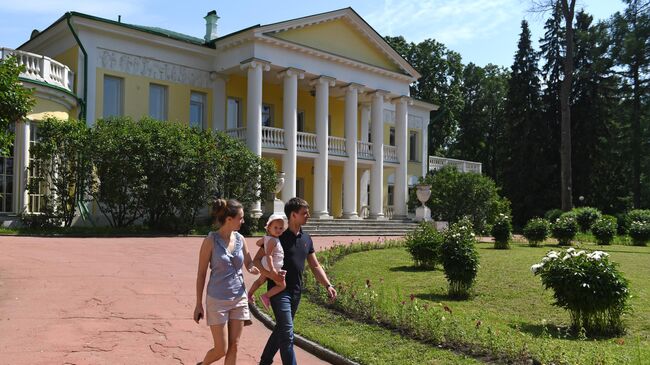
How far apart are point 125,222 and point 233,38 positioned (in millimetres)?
9732

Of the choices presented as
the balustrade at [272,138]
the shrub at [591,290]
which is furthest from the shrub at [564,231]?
the shrub at [591,290]

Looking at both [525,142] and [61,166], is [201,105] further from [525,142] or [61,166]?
[525,142]

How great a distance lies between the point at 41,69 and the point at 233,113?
33.5 ft

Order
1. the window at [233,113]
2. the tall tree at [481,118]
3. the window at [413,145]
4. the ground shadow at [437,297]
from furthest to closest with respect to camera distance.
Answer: the tall tree at [481,118], the window at [413,145], the window at [233,113], the ground shadow at [437,297]

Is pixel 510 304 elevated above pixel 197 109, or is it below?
below

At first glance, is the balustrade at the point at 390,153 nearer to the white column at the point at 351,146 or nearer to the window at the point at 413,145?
the white column at the point at 351,146

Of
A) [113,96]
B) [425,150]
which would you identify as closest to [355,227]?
[113,96]

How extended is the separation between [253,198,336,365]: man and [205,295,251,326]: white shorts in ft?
1.20

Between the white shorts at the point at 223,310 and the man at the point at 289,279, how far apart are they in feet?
1.20

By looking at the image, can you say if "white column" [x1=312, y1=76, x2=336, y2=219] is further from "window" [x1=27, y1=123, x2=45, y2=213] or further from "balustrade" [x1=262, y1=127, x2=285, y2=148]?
"window" [x1=27, y1=123, x2=45, y2=213]

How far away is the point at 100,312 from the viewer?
770 cm

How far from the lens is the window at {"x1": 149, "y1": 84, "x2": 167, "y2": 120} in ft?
83.7

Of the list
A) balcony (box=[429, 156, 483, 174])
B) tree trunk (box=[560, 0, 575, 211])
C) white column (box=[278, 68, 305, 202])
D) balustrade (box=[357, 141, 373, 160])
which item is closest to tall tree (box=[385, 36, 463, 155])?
balcony (box=[429, 156, 483, 174])

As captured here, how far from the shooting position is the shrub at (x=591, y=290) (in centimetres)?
716
